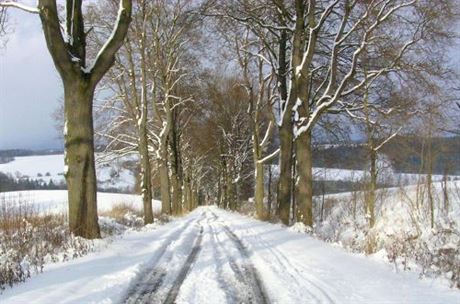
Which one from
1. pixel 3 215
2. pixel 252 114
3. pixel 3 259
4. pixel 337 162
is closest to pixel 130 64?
pixel 252 114

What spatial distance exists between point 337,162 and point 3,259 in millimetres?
22035

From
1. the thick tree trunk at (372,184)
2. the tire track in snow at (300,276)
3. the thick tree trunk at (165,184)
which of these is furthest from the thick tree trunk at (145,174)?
the tire track in snow at (300,276)

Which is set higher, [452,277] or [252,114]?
[252,114]

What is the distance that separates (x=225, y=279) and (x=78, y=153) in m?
5.23

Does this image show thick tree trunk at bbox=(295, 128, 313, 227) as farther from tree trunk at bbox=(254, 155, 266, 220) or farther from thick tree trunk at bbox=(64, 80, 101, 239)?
tree trunk at bbox=(254, 155, 266, 220)

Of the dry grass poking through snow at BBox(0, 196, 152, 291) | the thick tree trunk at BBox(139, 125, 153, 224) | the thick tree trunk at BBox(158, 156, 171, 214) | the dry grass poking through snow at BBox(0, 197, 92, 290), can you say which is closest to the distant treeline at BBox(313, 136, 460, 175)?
the thick tree trunk at BBox(139, 125, 153, 224)

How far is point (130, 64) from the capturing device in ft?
70.0

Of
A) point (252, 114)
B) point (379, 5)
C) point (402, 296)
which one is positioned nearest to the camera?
point (402, 296)

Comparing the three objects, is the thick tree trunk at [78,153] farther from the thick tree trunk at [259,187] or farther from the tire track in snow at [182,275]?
the thick tree trunk at [259,187]

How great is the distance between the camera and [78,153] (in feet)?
36.1

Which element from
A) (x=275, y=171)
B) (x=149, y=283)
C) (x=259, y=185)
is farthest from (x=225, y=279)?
(x=275, y=171)

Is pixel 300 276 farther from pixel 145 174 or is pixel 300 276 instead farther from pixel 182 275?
pixel 145 174

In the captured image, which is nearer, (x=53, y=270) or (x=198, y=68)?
(x=53, y=270)

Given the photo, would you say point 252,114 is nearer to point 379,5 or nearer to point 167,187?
Result: point 167,187
